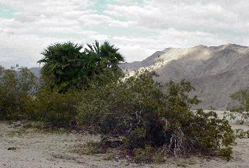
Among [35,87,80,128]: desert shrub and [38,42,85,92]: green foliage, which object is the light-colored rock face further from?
[35,87,80,128]: desert shrub

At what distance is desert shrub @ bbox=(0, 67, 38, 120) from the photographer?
19391mm

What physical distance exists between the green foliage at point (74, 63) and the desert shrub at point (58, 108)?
319 centimetres

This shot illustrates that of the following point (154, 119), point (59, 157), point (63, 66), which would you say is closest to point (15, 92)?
point (63, 66)

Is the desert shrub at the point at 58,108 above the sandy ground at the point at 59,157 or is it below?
above

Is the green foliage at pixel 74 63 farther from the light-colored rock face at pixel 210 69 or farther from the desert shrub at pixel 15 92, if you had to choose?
the light-colored rock face at pixel 210 69

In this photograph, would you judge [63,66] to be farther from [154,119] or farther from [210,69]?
[210,69]

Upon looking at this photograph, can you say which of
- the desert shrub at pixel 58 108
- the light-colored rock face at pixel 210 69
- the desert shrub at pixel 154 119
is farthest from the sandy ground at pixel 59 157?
the light-colored rock face at pixel 210 69

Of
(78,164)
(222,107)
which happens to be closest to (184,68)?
(222,107)

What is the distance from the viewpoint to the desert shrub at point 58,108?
17.0 meters

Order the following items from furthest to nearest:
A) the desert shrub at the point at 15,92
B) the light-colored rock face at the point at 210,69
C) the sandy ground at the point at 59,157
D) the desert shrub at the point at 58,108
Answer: the light-colored rock face at the point at 210,69
the desert shrub at the point at 15,92
the desert shrub at the point at 58,108
the sandy ground at the point at 59,157

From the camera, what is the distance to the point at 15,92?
64.8 ft

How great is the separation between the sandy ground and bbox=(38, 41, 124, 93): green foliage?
6114mm

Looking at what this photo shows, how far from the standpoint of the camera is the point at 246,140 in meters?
15.7

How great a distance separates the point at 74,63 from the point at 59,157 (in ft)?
35.7
